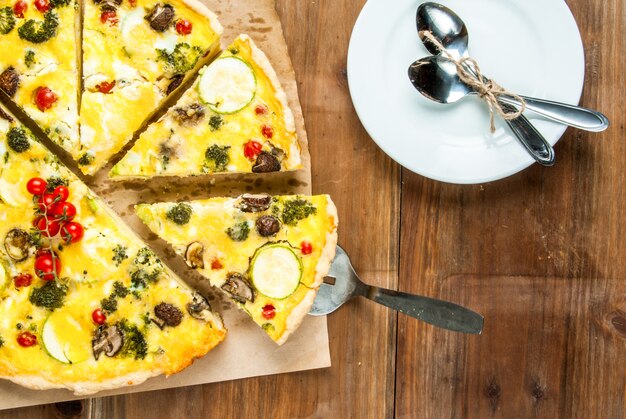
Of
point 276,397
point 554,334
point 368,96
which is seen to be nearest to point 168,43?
point 368,96

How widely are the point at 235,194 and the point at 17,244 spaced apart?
184 cm

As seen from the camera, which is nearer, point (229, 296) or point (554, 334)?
point (229, 296)

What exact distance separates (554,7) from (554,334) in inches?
112

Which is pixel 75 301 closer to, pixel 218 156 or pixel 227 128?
pixel 218 156

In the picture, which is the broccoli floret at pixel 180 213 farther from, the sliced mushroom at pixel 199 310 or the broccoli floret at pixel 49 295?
the broccoli floret at pixel 49 295

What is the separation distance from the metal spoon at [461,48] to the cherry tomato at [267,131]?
57.8 inches

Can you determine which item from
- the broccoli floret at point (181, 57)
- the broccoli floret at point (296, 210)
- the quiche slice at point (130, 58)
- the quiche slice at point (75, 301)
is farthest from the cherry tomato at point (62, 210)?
the broccoli floret at point (296, 210)

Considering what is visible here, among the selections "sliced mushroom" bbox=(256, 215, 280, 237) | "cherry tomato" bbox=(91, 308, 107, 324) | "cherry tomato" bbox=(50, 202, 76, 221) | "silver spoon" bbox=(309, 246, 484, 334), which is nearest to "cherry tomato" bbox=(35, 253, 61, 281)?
"cherry tomato" bbox=(50, 202, 76, 221)

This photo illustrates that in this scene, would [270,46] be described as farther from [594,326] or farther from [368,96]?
[594,326]

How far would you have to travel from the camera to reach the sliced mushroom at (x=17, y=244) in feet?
18.7

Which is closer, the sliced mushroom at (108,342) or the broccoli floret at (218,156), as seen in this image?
the sliced mushroom at (108,342)

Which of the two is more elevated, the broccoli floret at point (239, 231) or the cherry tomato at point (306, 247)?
the broccoli floret at point (239, 231)

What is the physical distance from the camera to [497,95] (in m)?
5.77

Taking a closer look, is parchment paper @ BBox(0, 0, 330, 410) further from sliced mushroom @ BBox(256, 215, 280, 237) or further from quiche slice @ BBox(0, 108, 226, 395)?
sliced mushroom @ BBox(256, 215, 280, 237)
